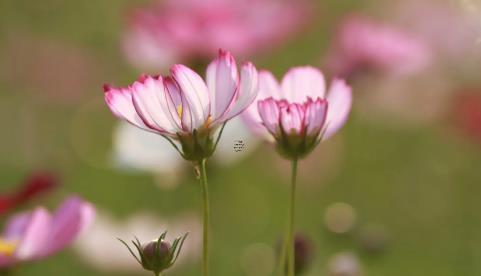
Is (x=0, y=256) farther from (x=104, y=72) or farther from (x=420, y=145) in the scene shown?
(x=104, y=72)

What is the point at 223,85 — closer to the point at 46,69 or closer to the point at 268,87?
the point at 268,87

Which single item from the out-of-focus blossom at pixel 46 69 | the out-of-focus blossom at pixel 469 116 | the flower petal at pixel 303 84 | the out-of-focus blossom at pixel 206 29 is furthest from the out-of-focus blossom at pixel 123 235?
the out-of-focus blossom at pixel 46 69

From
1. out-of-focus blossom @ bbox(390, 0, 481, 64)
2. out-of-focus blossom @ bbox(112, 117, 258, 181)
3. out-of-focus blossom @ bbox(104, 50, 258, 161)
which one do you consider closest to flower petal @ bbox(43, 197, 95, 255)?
out-of-focus blossom @ bbox(104, 50, 258, 161)

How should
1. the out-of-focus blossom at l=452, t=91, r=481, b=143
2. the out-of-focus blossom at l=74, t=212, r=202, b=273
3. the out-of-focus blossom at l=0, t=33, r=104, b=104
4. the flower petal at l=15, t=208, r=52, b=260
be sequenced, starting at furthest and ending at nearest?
the out-of-focus blossom at l=0, t=33, r=104, b=104, the out-of-focus blossom at l=452, t=91, r=481, b=143, the out-of-focus blossom at l=74, t=212, r=202, b=273, the flower petal at l=15, t=208, r=52, b=260

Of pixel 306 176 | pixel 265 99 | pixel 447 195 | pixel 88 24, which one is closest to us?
pixel 265 99

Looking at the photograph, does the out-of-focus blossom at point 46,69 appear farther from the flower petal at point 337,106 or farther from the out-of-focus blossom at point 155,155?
the flower petal at point 337,106

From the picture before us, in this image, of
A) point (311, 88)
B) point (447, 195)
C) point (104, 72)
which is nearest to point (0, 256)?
point (311, 88)

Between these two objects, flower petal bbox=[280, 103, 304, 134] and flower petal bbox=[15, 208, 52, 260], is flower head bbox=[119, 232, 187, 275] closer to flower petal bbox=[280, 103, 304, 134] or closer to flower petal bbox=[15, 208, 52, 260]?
flower petal bbox=[280, 103, 304, 134]
